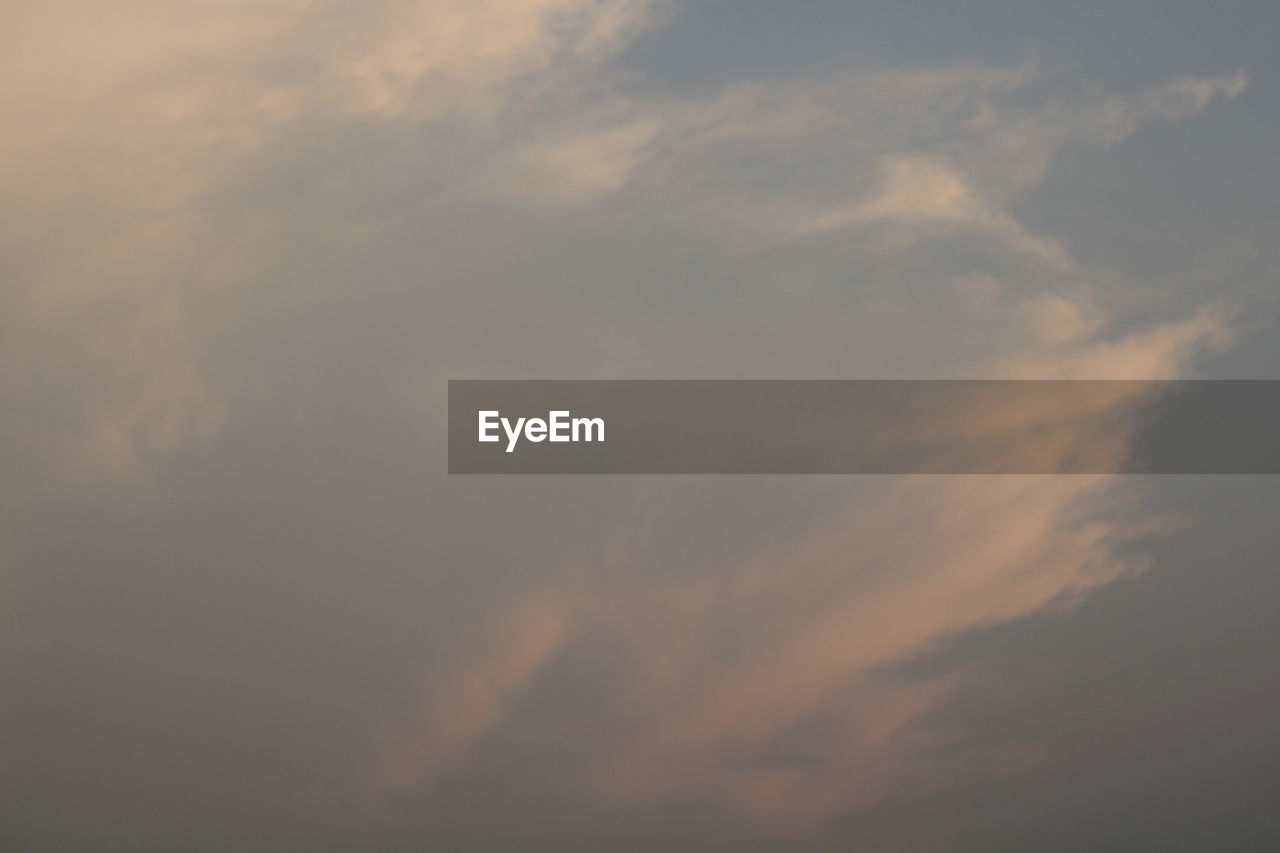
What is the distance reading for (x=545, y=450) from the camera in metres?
18.9

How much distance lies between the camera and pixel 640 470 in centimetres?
1922

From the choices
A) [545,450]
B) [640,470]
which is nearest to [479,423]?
[545,450]

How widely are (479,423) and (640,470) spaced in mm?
2764

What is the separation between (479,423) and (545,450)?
3.82ft

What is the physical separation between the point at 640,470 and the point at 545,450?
161 cm

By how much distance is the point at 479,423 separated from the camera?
734 inches

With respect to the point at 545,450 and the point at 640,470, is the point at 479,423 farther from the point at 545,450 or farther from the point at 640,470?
the point at 640,470
